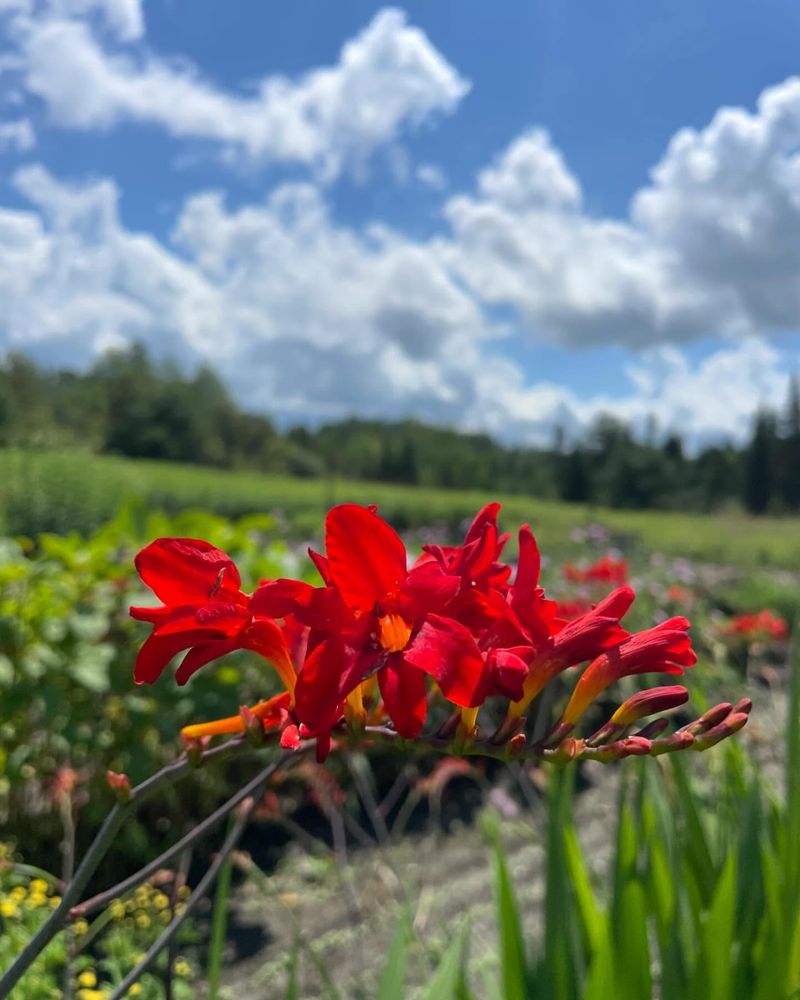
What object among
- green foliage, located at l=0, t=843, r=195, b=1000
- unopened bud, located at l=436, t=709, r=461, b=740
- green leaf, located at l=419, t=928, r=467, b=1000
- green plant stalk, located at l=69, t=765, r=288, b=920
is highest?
unopened bud, located at l=436, t=709, r=461, b=740

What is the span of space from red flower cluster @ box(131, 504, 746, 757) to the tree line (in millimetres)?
24816

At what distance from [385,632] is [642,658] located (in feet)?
0.71

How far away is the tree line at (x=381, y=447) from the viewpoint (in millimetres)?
28797

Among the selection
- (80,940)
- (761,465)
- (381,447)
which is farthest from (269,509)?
(381,447)

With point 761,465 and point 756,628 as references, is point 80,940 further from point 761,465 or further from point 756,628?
point 761,465

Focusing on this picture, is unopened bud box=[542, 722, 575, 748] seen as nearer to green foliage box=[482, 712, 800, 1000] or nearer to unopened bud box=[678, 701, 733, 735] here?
unopened bud box=[678, 701, 733, 735]

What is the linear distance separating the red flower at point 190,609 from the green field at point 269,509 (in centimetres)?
269

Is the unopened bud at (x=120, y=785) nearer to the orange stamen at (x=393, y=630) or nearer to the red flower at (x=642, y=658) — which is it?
the orange stamen at (x=393, y=630)

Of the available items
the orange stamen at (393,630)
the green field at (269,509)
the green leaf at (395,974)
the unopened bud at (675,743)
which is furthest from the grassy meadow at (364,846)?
the green field at (269,509)

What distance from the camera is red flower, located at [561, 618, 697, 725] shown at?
66cm

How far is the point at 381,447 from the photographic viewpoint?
52125mm

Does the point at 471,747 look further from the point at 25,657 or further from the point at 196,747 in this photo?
the point at 25,657

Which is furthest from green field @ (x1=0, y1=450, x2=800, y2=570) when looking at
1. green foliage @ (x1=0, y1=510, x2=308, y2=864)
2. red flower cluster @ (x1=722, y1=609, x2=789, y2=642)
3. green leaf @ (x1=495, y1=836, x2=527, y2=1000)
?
red flower cluster @ (x1=722, y1=609, x2=789, y2=642)

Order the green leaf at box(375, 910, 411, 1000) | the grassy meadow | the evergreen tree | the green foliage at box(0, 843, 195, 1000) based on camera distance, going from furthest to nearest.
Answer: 1. the evergreen tree
2. the green foliage at box(0, 843, 195, 1000)
3. the grassy meadow
4. the green leaf at box(375, 910, 411, 1000)
